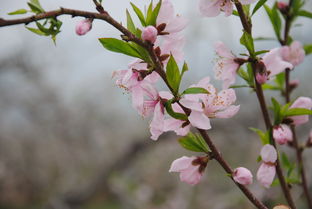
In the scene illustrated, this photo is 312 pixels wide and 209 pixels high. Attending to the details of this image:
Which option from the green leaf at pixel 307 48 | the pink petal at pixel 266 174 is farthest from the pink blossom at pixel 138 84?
the green leaf at pixel 307 48

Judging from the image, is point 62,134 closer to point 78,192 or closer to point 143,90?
point 78,192

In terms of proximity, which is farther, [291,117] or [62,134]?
[62,134]

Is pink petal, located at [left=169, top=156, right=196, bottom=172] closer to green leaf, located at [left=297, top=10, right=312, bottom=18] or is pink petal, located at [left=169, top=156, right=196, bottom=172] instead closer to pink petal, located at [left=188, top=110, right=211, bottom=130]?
pink petal, located at [left=188, top=110, right=211, bottom=130]

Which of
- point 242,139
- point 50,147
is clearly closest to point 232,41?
point 242,139

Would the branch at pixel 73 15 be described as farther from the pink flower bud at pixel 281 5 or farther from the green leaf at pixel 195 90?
the pink flower bud at pixel 281 5

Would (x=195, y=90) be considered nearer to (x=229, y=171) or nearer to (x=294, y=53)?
(x=229, y=171)

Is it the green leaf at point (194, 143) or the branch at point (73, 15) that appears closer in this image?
the branch at point (73, 15)
